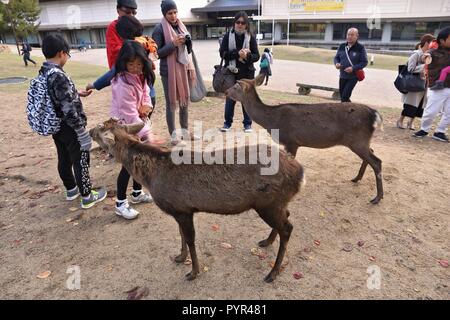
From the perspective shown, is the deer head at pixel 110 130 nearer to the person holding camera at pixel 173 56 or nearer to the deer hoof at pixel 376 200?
the person holding camera at pixel 173 56

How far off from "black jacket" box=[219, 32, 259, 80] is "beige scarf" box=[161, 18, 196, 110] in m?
0.96

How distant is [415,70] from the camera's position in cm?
668

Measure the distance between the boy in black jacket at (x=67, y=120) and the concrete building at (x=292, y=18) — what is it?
100 ft

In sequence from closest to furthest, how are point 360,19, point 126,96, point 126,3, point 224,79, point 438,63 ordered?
point 126,96
point 126,3
point 224,79
point 438,63
point 360,19

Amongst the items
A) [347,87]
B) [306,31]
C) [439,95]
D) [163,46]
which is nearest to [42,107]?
[163,46]

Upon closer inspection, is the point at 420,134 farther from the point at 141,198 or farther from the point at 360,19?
the point at 360,19

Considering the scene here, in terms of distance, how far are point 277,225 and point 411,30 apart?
41.1m

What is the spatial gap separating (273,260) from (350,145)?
6.62 feet

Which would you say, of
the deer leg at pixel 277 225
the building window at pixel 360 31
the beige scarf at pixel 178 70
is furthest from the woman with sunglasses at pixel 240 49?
the building window at pixel 360 31

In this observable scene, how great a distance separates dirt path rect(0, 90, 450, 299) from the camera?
292 cm

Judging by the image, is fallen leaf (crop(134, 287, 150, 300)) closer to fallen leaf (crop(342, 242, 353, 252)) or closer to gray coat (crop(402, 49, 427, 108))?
fallen leaf (crop(342, 242, 353, 252))

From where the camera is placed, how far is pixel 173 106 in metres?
5.16

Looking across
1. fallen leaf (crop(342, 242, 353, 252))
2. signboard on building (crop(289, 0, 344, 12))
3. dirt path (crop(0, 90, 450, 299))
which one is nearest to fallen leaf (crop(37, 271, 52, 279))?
dirt path (crop(0, 90, 450, 299))

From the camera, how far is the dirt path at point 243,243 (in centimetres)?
292
